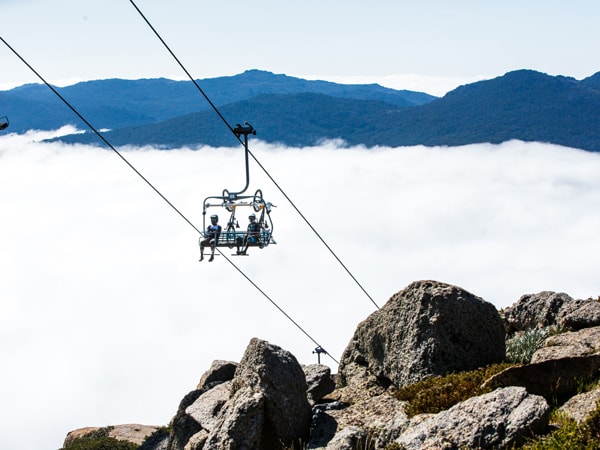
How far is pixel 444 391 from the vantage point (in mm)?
12586

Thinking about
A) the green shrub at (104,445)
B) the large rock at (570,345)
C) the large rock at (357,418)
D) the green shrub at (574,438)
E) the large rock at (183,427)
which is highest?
the green shrub at (574,438)

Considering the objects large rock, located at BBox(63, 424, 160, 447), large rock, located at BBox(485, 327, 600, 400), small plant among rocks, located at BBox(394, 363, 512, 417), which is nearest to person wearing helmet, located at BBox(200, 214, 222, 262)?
small plant among rocks, located at BBox(394, 363, 512, 417)

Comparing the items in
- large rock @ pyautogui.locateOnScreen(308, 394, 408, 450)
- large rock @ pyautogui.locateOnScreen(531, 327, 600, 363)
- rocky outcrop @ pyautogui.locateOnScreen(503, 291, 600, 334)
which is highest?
large rock @ pyautogui.locateOnScreen(531, 327, 600, 363)

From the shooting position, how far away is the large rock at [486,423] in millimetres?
9828

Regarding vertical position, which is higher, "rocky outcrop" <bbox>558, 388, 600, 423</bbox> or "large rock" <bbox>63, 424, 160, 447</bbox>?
"rocky outcrop" <bbox>558, 388, 600, 423</bbox>

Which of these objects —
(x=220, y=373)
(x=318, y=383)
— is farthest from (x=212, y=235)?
(x=318, y=383)

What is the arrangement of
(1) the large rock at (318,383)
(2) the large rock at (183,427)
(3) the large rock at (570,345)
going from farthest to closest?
(2) the large rock at (183,427), (1) the large rock at (318,383), (3) the large rock at (570,345)

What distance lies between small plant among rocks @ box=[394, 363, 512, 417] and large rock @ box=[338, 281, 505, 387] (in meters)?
0.90

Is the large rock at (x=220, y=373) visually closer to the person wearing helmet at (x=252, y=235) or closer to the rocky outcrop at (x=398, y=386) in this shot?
the rocky outcrop at (x=398, y=386)

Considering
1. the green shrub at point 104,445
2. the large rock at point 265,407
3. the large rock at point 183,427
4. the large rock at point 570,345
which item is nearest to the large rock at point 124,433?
the green shrub at point 104,445

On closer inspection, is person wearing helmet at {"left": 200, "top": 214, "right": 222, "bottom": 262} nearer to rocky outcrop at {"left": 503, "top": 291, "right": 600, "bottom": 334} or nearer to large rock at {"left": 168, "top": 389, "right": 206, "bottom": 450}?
large rock at {"left": 168, "top": 389, "right": 206, "bottom": 450}

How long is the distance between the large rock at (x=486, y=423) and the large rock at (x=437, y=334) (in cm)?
417

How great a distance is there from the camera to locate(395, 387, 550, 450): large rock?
32.2 ft

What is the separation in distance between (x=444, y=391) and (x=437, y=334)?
2.60 m
